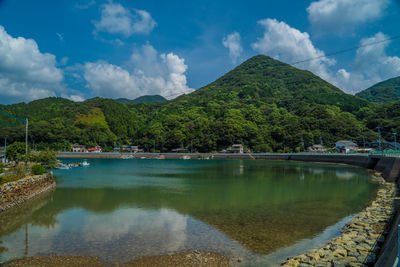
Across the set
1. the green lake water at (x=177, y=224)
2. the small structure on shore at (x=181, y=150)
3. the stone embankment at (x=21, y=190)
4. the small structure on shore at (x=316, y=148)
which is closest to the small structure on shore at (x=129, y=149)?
the small structure on shore at (x=181, y=150)

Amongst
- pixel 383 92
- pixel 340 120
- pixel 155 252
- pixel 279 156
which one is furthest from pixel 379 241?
pixel 383 92

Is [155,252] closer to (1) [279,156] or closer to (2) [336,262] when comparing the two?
(2) [336,262]

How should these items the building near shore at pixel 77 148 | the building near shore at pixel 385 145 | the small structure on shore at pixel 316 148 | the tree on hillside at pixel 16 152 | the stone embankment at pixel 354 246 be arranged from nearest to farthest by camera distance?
the stone embankment at pixel 354 246
the tree on hillside at pixel 16 152
the building near shore at pixel 385 145
the small structure on shore at pixel 316 148
the building near shore at pixel 77 148

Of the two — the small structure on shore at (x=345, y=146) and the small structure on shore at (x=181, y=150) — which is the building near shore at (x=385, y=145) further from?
the small structure on shore at (x=181, y=150)

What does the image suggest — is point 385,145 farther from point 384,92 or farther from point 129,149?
point 384,92

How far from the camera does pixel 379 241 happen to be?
9.66 m

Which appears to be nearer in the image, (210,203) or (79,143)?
(210,203)

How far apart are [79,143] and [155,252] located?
134 metres

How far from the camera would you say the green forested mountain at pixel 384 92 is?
170m

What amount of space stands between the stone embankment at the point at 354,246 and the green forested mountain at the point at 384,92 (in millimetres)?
185453

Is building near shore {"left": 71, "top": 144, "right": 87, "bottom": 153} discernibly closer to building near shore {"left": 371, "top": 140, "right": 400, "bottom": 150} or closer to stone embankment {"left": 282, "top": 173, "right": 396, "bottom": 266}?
building near shore {"left": 371, "top": 140, "right": 400, "bottom": 150}

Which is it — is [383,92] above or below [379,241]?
above

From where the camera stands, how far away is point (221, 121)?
119 metres

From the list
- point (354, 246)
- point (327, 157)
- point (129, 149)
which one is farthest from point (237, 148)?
point (354, 246)
